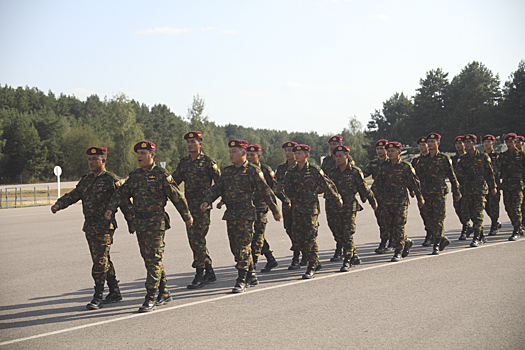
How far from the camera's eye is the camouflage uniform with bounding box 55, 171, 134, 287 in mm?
6020

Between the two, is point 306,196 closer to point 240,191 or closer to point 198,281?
point 240,191

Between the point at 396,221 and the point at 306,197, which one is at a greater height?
the point at 306,197

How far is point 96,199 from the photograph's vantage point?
6.10m

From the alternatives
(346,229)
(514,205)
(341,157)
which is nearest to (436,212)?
(346,229)

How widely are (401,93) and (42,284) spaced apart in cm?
9051

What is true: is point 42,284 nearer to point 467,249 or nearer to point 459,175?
point 467,249

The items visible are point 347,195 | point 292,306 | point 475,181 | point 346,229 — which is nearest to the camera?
point 292,306

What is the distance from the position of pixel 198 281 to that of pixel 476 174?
680 cm

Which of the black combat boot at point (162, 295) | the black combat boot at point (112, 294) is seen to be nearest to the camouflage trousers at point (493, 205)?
the black combat boot at point (162, 295)

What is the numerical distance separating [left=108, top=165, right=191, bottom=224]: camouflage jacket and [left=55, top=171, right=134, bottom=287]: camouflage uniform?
0.19 m

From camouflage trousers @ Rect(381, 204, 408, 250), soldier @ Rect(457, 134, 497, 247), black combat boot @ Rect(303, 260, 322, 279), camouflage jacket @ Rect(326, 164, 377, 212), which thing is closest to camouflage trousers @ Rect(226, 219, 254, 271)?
black combat boot @ Rect(303, 260, 322, 279)

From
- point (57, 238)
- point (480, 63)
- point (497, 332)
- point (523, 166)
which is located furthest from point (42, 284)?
point (480, 63)

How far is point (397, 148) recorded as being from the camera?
893cm

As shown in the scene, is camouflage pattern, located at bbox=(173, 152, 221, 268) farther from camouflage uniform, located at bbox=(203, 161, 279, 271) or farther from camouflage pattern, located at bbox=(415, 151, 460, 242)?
camouflage pattern, located at bbox=(415, 151, 460, 242)
